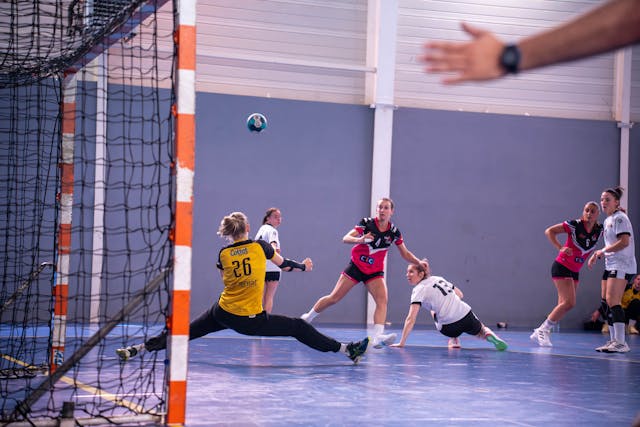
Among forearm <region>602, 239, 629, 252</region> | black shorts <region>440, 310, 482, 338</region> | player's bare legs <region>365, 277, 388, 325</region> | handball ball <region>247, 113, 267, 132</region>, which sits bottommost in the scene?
black shorts <region>440, 310, 482, 338</region>

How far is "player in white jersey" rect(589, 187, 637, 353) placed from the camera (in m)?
11.7

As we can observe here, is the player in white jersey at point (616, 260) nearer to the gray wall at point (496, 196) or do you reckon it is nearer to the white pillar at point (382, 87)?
the gray wall at point (496, 196)

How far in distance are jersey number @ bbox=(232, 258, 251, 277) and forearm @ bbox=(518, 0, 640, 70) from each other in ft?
20.5

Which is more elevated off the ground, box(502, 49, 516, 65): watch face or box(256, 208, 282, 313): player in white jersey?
box(502, 49, 516, 65): watch face

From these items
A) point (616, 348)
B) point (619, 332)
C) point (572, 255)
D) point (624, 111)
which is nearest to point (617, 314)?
point (619, 332)

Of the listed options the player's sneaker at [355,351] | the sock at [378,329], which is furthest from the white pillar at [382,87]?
the player's sneaker at [355,351]

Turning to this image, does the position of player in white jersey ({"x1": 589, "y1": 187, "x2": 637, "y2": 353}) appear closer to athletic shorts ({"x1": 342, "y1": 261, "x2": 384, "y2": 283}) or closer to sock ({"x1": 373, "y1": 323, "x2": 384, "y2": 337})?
athletic shorts ({"x1": 342, "y1": 261, "x2": 384, "y2": 283})

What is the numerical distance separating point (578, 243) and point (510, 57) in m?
10.8

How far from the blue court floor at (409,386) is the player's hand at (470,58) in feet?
12.6

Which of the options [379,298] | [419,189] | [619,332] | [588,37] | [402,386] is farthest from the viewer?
[419,189]

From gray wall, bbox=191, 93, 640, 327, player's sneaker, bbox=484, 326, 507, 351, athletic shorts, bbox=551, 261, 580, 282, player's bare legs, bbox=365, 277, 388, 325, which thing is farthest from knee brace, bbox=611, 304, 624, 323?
gray wall, bbox=191, 93, 640, 327

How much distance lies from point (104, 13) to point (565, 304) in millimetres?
8302

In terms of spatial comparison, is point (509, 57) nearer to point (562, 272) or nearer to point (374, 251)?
point (374, 251)

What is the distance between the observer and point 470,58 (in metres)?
2.17
